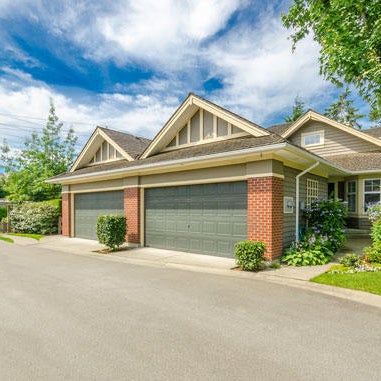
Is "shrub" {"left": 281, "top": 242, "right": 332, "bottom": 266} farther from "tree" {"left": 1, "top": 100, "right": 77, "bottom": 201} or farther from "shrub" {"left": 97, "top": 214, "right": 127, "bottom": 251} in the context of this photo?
"tree" {"left": 1, "top": 100, "right": 77, "bottom": 201}

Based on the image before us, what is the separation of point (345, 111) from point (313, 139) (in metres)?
27.5

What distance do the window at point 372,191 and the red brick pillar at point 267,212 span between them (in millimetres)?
7863

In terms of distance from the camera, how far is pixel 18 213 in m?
18.0

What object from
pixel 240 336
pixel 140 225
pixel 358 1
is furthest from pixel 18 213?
pixel 358 1

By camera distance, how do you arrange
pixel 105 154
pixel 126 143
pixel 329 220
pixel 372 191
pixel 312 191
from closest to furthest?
pixel 329 220, pixel 312 191, pixel 372 191, pixel 126 143, pixel 105 154

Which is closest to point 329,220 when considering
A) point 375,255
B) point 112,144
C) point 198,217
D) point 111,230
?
point 375,255

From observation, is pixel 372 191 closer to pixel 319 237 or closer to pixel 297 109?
pixel 319 237

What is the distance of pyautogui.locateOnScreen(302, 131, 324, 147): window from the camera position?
16156 mm

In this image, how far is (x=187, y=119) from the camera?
1117cm

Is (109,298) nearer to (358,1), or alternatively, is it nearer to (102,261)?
(102,261)

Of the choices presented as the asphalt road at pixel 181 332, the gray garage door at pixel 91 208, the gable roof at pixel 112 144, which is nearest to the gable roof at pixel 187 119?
the gable roof at pixel 112 144

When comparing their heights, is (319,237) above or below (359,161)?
below

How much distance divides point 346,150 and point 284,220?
393 inches

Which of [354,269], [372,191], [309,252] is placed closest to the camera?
[354,269]
